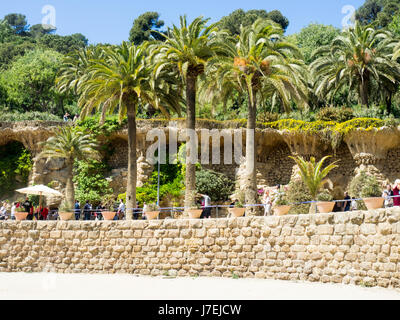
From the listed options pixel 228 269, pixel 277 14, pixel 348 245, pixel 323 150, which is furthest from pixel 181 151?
pixel 277 14

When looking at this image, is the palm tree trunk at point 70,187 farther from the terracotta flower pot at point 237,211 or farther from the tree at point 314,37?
the tree at point 314,37

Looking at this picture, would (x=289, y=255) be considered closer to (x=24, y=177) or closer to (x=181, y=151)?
(x=181, y=151)

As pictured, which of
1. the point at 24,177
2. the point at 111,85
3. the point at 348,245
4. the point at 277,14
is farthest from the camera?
the point at 277,14

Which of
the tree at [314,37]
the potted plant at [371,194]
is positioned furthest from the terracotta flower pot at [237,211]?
the tree at [314,37]

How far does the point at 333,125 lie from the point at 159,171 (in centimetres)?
1088

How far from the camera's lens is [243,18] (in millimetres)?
66375

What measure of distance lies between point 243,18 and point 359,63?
35.0 meters

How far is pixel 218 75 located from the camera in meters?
23.3

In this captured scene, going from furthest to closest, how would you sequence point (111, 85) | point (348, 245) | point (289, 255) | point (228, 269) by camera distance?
point (111, 85)
point (228, 269)
point (289, 255)
point (348, 245)

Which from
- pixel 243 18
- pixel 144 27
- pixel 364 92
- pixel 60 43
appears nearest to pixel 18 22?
pixel 60 43

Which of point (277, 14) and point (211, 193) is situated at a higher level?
point (277, 14)

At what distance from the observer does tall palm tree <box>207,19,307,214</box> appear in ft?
76.1

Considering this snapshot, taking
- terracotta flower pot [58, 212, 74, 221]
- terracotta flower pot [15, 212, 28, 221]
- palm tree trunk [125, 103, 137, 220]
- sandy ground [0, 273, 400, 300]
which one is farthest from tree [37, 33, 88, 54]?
sandy ground [0, 273, 400, 300]

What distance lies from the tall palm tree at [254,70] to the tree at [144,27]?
43442mm
